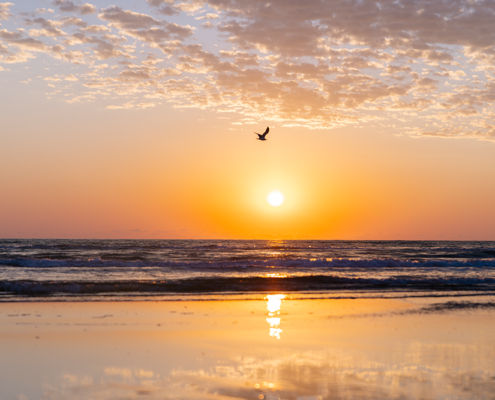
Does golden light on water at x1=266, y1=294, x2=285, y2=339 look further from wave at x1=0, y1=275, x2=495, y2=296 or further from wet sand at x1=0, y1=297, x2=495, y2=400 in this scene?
wave at x1=0, y1=275, x2=495, y2=296

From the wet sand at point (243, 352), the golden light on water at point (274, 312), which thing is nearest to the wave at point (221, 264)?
the golden light on water at point (274, 312)

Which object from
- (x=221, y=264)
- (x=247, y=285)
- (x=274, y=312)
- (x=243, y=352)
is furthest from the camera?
(x=221, y=264)

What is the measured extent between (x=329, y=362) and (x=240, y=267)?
22067mm

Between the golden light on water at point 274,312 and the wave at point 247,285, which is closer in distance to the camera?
the golden light on water at point 274,312

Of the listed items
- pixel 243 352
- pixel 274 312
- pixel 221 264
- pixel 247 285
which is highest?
pixel 221 264

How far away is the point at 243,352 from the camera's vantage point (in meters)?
8.44

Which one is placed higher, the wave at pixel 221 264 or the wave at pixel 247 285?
the wave at pixel 221 264

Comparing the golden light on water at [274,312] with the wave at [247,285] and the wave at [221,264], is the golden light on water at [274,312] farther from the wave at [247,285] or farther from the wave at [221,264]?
the wave at [221,264]

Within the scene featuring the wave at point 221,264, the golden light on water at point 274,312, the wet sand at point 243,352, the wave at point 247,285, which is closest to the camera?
the wet sand at point 243,352

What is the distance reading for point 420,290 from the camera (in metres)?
18.8

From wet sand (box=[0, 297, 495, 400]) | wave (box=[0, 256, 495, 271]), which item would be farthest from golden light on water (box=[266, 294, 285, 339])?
wave (box=[0, 256, 495, 271])

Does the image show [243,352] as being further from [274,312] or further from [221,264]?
[221,264]

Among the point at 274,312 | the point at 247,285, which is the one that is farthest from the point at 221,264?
the point at 274,312

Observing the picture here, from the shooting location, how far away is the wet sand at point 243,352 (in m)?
6.42
